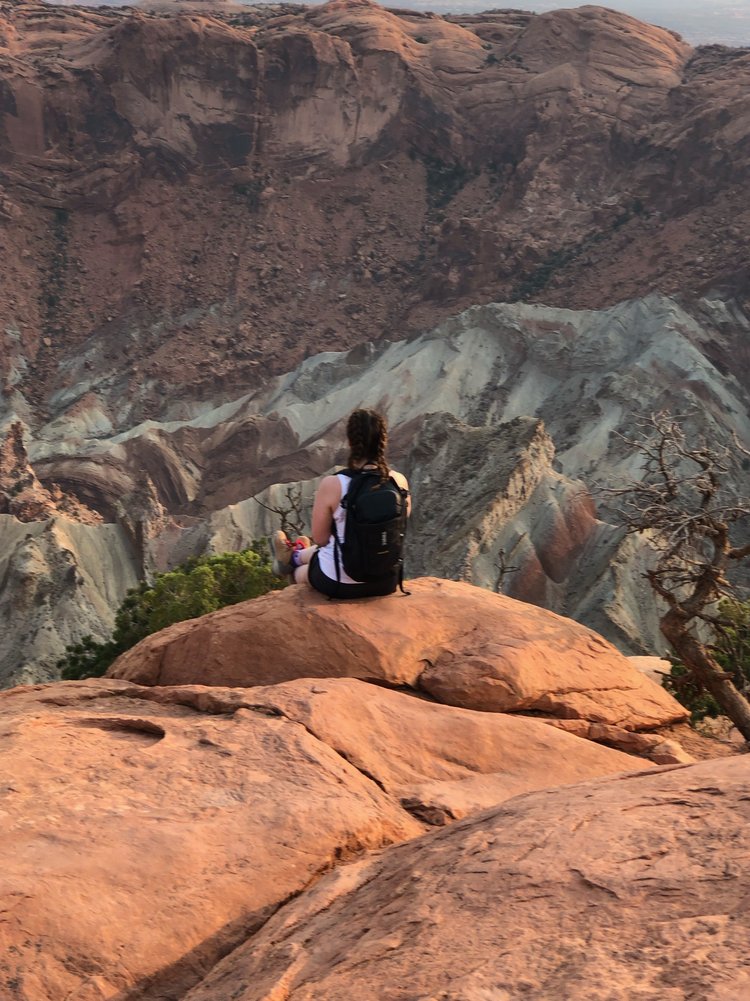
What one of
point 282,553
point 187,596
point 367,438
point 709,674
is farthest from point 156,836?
point 187,596

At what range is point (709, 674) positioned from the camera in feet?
40.1

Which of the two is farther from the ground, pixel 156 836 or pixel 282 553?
pixel 282 553

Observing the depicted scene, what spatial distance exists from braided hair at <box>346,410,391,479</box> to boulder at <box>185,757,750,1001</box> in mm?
3604

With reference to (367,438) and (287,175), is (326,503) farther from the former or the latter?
(287,175)

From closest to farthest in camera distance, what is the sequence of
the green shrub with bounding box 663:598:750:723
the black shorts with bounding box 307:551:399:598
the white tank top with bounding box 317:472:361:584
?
the white tank top with bounding box 317:472:361:584 < the black shorts with bounding box 307:551:399:598 < the green shrub with bounding box 663:598:750:723

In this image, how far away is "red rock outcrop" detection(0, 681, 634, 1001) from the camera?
5.44m

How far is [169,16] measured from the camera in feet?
250

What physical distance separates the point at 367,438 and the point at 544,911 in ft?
15.6

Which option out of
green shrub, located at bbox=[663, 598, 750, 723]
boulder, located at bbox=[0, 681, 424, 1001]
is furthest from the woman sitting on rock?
green shrub, located at bbox=[663, 598, 750, 723]

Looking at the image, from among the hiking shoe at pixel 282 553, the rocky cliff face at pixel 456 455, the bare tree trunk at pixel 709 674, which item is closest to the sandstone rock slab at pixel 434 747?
the hiking shoe at pixel 282 553

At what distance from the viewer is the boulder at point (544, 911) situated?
4324 millimetres

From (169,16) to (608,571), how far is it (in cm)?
5721

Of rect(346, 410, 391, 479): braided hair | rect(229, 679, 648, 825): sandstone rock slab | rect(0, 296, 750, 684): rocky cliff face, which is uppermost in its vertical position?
rect(346, 410, 391, 479): braided hair

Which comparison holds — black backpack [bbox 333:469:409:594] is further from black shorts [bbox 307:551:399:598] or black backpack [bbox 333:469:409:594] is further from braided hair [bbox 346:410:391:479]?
black shorts [bbox 307:551:399:598]
